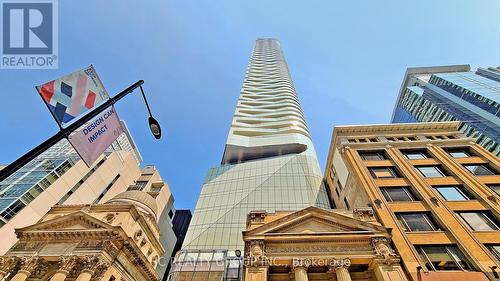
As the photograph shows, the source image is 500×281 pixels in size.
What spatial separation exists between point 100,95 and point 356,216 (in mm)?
23006

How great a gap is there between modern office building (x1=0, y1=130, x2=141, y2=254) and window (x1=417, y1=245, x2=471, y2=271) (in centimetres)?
4961

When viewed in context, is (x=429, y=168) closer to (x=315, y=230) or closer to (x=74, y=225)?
(x=315, y=230)

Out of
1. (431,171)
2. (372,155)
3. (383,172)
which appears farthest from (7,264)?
(431,171)

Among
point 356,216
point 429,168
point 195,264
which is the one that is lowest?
point 195,264

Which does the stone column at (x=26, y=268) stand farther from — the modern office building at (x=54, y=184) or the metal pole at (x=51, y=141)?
the metal pole at (x=51, y=141)

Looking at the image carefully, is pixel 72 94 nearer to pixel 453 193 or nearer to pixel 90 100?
pixel 90 100

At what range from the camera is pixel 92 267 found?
25.0 metres

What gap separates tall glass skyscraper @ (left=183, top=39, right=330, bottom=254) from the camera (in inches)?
1550

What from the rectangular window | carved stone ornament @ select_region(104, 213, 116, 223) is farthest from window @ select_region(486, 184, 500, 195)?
the rectangular window

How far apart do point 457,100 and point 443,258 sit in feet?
228

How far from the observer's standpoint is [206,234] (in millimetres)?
38156

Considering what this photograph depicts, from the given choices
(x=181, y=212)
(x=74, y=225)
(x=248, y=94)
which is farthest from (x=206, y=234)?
(x=248, y=94)

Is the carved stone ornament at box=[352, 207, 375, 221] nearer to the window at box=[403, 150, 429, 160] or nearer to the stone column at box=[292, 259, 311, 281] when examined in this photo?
the stone column at box=[292, 259, 311, 281]

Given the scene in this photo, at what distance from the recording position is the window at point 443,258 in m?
20.4
